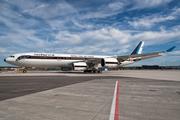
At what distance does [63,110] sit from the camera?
12.5 ft

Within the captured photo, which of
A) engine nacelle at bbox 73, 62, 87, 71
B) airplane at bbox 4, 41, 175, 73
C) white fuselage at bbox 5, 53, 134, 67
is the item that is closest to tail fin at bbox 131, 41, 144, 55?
airplane at bbox 4, 41, 175, 73

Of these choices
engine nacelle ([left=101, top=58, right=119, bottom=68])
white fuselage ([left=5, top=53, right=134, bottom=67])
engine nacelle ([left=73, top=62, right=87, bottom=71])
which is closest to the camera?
white fuselage ([left=5, top=53, right=134, bottom=67])

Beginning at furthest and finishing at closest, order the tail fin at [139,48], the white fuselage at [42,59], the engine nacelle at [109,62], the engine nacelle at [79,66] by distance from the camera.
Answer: the tail fin at [139,48]
the engine nacelle at [79,66]
the engine nacelle at [109,62]
the white fuselage at [42,59]

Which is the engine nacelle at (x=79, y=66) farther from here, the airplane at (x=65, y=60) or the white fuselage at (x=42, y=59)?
the white fuselage at (x=42, y=59)

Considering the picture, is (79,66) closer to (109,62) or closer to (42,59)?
(109,62)

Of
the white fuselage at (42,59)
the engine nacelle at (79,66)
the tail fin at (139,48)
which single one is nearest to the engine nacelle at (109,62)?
the engine nacelle at (79,66)

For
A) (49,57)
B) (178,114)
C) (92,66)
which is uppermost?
(49,57)

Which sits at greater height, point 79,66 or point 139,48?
point 139,48

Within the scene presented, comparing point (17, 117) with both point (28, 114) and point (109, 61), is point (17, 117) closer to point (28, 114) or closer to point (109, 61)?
point (28, 114)

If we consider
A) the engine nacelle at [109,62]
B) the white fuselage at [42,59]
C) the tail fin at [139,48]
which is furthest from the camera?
the tail fin at [139,48]

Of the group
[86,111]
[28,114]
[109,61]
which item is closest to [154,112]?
[86,111]

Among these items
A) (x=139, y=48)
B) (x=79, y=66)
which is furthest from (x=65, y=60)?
(x=139, y=48)

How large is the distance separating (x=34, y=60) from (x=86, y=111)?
78.6 ft

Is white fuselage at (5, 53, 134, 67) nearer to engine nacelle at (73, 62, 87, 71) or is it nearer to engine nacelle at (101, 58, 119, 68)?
engine nacelle at (73, 62, 87, 71)
